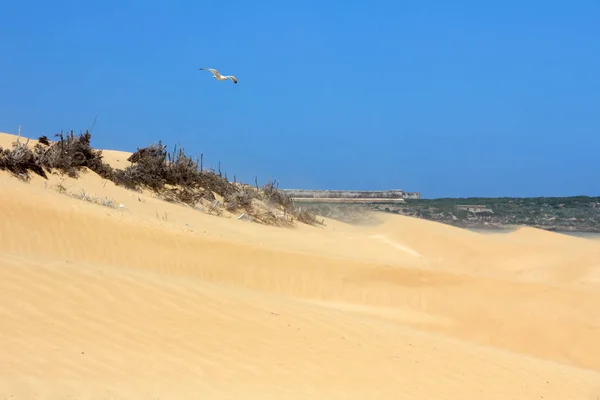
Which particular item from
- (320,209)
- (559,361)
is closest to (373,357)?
(559,361)

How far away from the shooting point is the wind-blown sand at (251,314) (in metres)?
6.15

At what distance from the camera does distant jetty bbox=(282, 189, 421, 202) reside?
95.8ft

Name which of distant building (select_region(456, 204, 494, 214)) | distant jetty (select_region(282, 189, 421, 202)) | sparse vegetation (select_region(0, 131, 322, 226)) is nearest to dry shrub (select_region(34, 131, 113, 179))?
sparse vegetation (select_region(0, 131, 322, 226))

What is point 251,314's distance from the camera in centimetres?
820

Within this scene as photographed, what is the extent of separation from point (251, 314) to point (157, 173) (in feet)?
35.2

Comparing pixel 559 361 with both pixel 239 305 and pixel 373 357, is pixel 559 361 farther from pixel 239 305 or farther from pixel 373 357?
pixel 239 305

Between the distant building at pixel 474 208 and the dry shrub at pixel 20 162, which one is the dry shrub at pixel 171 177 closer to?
the dry shrub at pixel 20 162

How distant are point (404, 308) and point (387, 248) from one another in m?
4.79

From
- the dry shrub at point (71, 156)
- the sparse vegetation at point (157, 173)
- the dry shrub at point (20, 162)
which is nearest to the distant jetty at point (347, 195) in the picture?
the sparse vegetation at point (157, 173)

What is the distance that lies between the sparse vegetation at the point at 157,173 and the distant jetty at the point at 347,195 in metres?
8.29

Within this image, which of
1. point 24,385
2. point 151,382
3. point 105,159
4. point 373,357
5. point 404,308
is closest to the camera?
point 24,385

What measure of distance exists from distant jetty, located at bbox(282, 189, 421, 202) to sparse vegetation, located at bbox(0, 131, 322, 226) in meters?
8.29

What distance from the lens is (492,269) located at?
54.2ft

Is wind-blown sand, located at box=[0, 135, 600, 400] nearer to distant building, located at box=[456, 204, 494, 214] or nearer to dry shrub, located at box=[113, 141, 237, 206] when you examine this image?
dry shrub, located at box=[113, 141, 237, 206]
